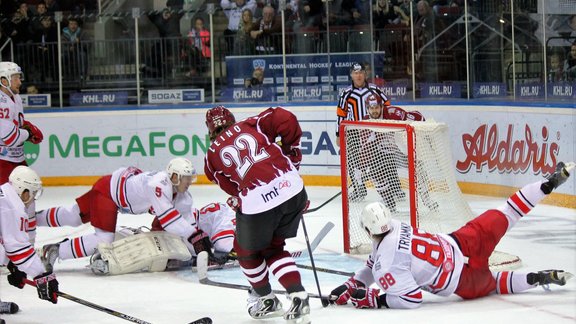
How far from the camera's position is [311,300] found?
18.8 feet

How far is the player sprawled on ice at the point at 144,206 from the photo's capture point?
666 centimetres

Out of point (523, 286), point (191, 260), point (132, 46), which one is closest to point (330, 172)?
point (132, 46)

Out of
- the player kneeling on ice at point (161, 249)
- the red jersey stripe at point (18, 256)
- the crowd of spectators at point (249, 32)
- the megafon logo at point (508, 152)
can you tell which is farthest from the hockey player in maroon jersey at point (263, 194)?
the crowd of spectators at point (249, 32)

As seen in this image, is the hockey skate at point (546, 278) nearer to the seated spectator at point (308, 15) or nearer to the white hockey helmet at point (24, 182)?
the white hockey helmet at point (24, 182)

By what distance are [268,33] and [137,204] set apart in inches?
190

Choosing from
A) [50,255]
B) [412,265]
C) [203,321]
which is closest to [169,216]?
[50,255]

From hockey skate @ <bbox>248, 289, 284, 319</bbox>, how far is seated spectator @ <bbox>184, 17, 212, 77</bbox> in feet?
21.0

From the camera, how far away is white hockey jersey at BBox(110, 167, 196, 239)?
6.65 metres

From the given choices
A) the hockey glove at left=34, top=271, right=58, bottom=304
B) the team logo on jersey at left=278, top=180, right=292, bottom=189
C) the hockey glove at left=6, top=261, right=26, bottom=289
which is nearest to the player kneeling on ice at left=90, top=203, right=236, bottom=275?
the hockey glove at left=6, top=261, right=26, bottom=289

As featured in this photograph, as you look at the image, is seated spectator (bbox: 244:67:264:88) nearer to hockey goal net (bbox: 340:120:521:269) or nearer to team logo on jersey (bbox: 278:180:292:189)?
hockey goal net (bbox: 340:120:521:269)

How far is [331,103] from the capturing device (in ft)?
36.0

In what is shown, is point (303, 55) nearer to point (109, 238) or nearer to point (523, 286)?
point (109, 238)

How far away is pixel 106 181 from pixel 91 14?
526 centimetres

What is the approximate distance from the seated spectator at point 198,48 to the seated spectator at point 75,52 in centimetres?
108
